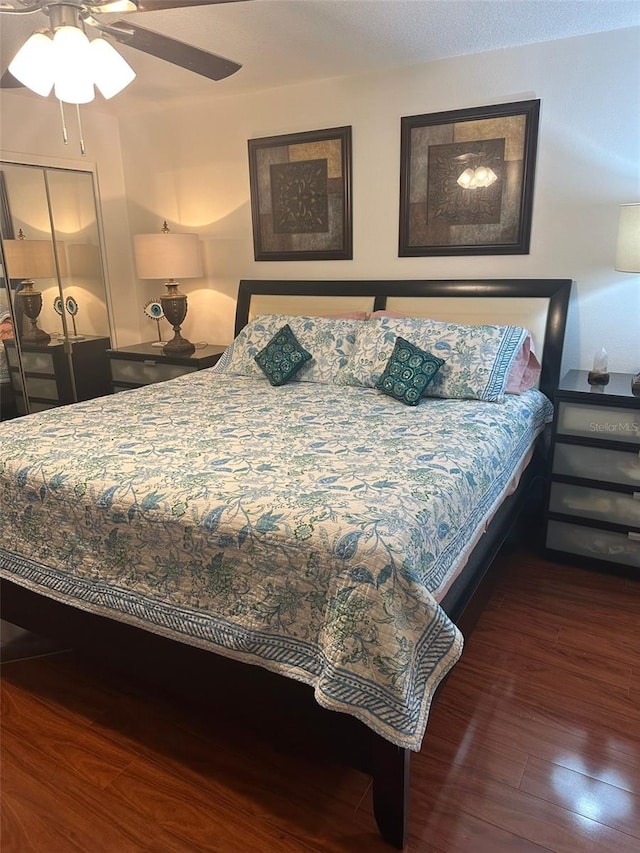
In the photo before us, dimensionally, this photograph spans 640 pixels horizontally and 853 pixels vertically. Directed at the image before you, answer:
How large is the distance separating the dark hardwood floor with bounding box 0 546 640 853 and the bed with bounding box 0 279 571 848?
22 centimetres

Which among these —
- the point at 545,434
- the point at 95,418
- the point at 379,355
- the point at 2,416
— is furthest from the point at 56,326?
the point at 545,434

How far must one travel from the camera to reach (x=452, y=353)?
108 inches

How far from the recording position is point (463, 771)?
1695 mm

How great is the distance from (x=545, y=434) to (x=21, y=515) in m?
2.41

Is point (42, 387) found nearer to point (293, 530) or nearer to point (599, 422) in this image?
point (293, 530)

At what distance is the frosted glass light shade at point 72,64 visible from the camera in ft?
6.07

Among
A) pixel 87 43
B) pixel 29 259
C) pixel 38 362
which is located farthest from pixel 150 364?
pixel 87 43

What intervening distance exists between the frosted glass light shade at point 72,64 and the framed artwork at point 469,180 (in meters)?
1.88

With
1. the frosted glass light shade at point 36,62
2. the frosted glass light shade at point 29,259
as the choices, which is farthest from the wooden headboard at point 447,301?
the frosted glass light shade at point 36,62

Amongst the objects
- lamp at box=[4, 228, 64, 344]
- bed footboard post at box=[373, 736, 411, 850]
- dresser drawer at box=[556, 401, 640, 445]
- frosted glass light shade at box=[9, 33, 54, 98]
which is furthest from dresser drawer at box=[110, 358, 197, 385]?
bed footboard post at box=[373, 736, 411, 850]

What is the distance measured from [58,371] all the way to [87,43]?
8.67 feet

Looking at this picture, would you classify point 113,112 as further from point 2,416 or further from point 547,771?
point 547,771

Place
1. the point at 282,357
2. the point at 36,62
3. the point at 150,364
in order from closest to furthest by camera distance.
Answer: the point at 36,62 → the point at 282,357 → the point at 150,364

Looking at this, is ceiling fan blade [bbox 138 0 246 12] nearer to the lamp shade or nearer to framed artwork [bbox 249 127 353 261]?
framed artwork [bbox 249 127 353 261]
